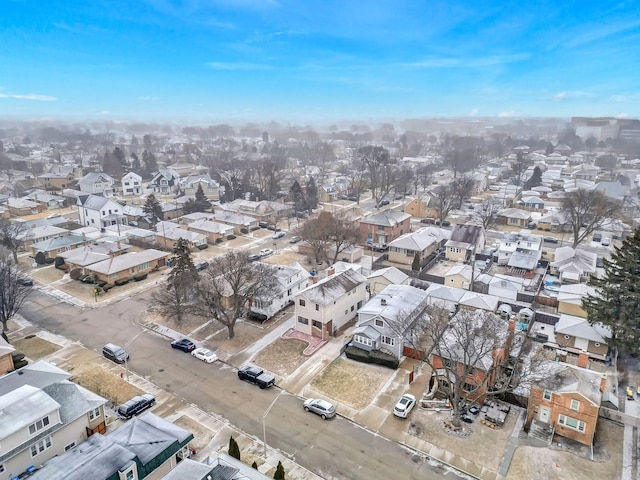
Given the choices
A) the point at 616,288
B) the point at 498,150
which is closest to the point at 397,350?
the point at 616,288

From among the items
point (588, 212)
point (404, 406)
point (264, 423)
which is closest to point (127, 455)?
point (264, 423)

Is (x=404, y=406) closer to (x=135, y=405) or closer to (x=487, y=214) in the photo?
(x=135, y=405)

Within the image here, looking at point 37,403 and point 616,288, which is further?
point 616,288

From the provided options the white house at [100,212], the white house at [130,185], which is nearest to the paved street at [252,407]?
the white house at [100,212]

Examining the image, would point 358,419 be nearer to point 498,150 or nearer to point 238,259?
point 238,259

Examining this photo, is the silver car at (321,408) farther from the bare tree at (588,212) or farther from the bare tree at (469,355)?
the bare tree at (588,212)
